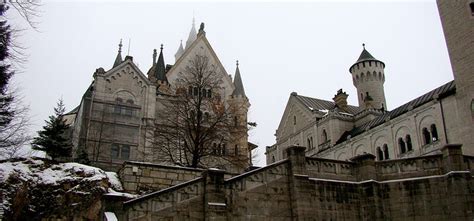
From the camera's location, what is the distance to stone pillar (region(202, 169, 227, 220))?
17156mm

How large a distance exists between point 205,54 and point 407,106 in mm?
23340

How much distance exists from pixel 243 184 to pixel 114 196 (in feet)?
17.1


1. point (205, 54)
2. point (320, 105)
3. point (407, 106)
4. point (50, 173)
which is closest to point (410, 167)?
point (50, 173)

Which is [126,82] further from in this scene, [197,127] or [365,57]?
[365,57]

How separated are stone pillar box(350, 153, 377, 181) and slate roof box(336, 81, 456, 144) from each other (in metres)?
19.9

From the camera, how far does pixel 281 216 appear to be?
19016mm

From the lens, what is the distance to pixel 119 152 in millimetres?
42844

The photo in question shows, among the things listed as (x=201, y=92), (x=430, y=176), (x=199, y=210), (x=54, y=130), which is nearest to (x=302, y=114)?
(x=201, y=92)

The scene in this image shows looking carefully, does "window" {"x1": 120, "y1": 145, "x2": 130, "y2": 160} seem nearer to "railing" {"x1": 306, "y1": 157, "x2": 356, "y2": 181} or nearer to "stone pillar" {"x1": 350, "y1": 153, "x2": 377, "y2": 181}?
"railing" {"x1": 306, "y1": 157, "x2": 356, "y2": 181}

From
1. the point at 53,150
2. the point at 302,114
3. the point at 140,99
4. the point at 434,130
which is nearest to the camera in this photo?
the point at 53,150

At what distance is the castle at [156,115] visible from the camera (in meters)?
30.7

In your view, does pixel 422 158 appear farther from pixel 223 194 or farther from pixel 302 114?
pixel 302 114

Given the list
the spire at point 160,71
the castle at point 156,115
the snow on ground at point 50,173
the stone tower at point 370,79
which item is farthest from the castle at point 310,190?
the stone tower at point 370,79

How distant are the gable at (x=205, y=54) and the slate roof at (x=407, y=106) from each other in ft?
45.8
